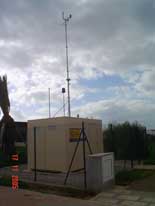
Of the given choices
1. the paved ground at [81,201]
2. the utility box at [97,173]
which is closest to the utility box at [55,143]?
the utility box at [97,173]

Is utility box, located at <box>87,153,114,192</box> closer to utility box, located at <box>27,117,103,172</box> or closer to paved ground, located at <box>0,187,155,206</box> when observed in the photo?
paved ground, located at <box>0,187,155,206</box>

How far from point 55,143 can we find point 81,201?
18.7 feet

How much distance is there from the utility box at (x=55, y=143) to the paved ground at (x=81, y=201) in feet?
13.6

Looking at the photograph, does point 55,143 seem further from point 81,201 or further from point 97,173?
point 81,201

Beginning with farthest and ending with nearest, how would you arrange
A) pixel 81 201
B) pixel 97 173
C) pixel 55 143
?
pixel 55 143 < pixel 97 173 < pixel 81 201

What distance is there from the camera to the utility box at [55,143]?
44.9ft

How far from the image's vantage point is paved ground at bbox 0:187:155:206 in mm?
8102

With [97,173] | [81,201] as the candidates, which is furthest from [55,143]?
[81,201]

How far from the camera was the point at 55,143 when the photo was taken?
1398cm

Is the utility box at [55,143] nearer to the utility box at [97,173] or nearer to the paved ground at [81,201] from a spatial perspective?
the utility box at [97,173]

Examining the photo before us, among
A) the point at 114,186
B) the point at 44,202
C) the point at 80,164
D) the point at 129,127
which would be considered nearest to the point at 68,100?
the point at 129,127

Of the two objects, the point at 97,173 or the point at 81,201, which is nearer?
the point at 81,201

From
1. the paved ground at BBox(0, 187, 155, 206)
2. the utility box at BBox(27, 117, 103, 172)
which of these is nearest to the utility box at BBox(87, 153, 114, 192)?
the paved ground at BBox(0, 187, 155, 206)

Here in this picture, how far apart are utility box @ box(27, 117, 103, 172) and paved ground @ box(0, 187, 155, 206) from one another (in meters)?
4.16
